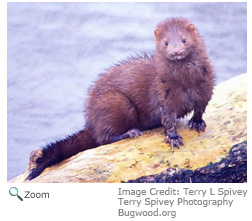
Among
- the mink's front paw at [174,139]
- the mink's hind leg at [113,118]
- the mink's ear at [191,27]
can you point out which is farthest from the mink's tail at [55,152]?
the mink's ear at [191,27]

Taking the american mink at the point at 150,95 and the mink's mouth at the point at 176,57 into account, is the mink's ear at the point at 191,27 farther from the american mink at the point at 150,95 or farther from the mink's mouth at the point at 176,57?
the mink's mouth at the point at 176,57

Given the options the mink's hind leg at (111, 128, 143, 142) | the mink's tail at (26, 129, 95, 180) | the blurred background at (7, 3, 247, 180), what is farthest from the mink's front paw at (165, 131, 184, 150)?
the blurred background at (7, 3, 247, 180)

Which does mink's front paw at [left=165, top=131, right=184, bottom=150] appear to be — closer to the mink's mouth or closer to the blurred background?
the mink's mouth

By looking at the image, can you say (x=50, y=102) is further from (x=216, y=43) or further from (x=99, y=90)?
(x=216, y=43)

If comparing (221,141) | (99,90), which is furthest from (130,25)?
(221,141)

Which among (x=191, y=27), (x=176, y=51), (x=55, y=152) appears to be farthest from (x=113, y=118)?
(x=191, y=27)

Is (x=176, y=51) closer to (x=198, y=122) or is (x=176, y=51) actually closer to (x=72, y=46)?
(x=198, y=122)
